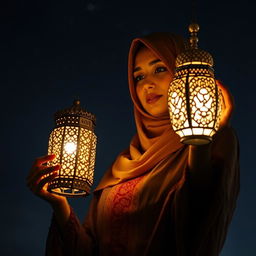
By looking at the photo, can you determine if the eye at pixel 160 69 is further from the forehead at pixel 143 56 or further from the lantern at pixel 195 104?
the lantern at pixel 195 104

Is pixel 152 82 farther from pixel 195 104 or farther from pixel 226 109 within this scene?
pixel 195 104

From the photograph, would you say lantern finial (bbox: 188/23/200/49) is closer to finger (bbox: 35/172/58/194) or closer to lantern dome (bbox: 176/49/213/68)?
lantern dome (bbox: 176/49/213/68)

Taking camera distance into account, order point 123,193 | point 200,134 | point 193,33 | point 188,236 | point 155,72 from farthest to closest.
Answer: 1. point 155,72
2. point 123,193
3. point 193,33
4. point 188,236
5. point 200,134

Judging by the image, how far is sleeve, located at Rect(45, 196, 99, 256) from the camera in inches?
93.3

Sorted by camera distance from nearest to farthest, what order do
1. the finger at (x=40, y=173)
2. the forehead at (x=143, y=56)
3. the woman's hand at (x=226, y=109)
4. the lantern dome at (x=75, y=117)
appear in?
1. the woman's hand at (x=226, y=109)
2. the finger at (x=40, y=173)
3. the lantern dome at (x=75, y=117)
4. the forehead at (x=143, y=56)

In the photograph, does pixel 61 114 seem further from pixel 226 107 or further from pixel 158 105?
pixel 226 107

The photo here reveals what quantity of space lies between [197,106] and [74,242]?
0.91 meters

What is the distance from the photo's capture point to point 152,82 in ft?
8.21

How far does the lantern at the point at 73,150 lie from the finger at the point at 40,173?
0.13ft

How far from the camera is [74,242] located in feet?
7.80

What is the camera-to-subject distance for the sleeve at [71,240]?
2.37m

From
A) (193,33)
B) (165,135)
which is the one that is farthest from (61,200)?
(193,33)

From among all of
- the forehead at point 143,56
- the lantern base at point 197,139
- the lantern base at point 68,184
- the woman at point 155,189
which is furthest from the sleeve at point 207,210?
the forehead at point 143,56

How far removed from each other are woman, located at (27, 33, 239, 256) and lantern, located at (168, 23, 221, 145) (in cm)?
9
